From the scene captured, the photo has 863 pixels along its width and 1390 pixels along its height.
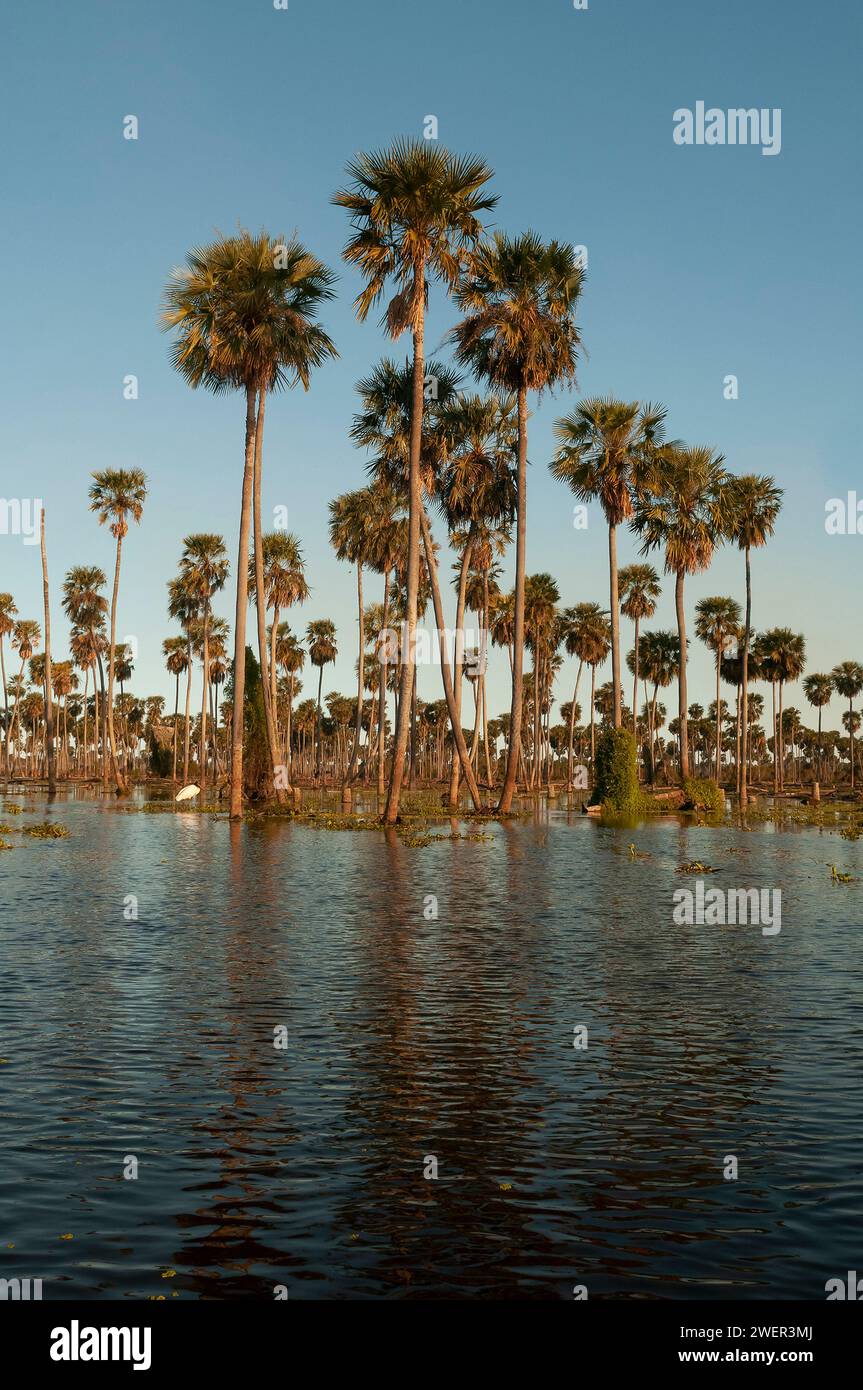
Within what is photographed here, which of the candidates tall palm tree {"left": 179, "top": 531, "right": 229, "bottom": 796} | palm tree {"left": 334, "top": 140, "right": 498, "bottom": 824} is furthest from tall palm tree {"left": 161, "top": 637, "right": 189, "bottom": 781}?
palm tree {"left": 334, "top": 140, "right": 498, "bottom": 824}

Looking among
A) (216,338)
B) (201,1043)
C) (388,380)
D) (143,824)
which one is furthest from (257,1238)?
(388,380)

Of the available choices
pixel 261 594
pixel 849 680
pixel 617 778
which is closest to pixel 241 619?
pixel 261 594

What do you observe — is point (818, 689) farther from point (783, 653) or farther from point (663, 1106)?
point (663, 1106)

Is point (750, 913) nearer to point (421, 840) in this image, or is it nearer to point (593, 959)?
point (593, 959)

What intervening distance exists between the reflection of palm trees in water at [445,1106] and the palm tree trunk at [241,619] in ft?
97.1

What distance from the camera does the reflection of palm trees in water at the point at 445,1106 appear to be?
247 inches

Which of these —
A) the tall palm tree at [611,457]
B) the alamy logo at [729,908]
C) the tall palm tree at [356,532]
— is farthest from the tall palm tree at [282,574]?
the alamy logo at [729,908]

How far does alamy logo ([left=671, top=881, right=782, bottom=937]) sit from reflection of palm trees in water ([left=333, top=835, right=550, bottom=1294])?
397cm

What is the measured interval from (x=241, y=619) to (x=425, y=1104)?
39.9 m

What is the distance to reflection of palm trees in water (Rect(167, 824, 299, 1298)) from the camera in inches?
237

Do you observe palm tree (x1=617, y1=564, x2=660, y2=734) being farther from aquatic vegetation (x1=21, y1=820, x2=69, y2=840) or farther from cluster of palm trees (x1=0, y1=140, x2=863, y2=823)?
aquatic vegetation (x1=21, y1=820, x2=69, y2=840)

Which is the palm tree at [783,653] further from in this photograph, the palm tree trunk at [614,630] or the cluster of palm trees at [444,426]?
the palm tree trunk at [614,630]

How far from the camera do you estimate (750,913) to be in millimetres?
20906
